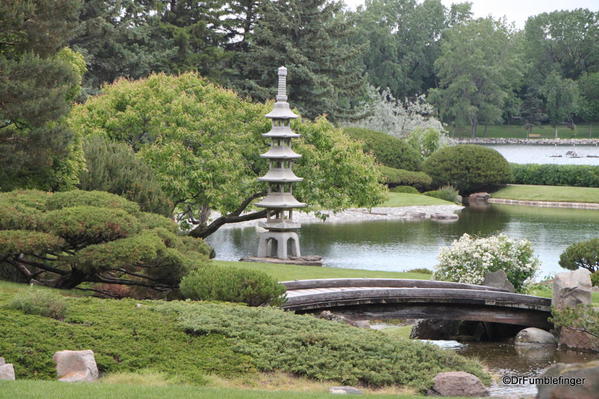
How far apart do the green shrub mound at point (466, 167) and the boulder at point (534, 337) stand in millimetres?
39761

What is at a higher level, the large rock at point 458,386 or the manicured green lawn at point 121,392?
the manicured green lawn at point 121,392

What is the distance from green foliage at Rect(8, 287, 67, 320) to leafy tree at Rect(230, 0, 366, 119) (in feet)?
129

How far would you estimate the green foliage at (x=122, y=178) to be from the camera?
19.6 meters

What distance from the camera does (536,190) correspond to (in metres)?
57.8

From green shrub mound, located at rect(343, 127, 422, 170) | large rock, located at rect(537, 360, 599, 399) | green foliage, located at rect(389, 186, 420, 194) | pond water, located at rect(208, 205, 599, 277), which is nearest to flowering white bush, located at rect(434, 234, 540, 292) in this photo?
pond water, located at rect(208, 205, 599, 277)

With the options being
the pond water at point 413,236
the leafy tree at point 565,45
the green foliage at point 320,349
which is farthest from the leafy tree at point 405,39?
the green foliage at point 320,349

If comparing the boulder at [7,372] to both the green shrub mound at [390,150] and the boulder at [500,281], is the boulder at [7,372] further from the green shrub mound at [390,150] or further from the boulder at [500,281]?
the green shrub mound at [390,150]

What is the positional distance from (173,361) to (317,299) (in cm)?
597

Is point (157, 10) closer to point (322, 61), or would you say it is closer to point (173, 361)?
point (322, 61)

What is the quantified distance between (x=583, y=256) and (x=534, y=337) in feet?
26.7

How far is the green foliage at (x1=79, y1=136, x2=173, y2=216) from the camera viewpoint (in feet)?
64.4

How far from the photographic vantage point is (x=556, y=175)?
2365 inches

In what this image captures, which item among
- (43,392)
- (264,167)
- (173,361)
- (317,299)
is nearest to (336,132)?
(264,167)

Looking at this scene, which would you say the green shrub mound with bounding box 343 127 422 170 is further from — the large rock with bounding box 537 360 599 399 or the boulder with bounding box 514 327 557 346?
the large rock with bounding box 537 360 599 399
